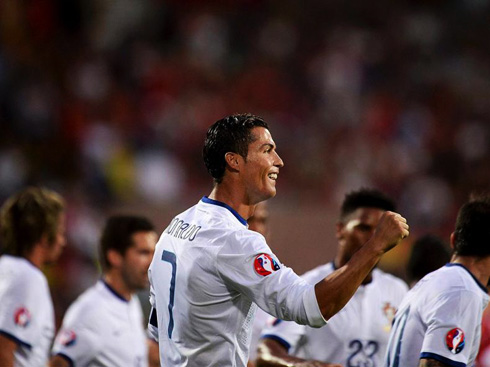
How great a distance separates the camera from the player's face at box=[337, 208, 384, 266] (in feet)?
17.8

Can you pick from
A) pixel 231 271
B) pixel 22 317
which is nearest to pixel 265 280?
pixel 231 271

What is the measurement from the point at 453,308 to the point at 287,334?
1426 mm

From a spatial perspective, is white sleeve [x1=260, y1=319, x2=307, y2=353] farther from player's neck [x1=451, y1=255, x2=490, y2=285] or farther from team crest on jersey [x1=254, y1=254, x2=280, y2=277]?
team crest on jersey [x1=254, y1=254, x2=280, y2=277]

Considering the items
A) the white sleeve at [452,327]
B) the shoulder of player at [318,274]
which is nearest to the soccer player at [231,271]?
the white sleeve at [452,327]

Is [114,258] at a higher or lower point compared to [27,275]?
higher

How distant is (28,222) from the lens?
19.0ft

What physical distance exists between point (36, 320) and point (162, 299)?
1920mm

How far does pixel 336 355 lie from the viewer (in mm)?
5199

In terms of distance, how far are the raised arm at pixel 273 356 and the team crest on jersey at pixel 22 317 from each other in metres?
1.48

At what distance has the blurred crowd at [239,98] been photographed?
39.9 ft

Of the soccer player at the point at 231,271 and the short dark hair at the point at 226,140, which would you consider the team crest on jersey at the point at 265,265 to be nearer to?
the soccer player at the point at 231,271

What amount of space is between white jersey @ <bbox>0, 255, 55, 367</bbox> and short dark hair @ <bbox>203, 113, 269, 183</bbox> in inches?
83.3

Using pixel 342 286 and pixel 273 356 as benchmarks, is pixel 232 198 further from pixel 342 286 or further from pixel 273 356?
pixel 273 356

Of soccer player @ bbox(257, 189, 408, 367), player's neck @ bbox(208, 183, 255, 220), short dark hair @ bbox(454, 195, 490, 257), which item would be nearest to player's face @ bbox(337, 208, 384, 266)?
soccer player @ bbox(257, 189, 408, 367)
